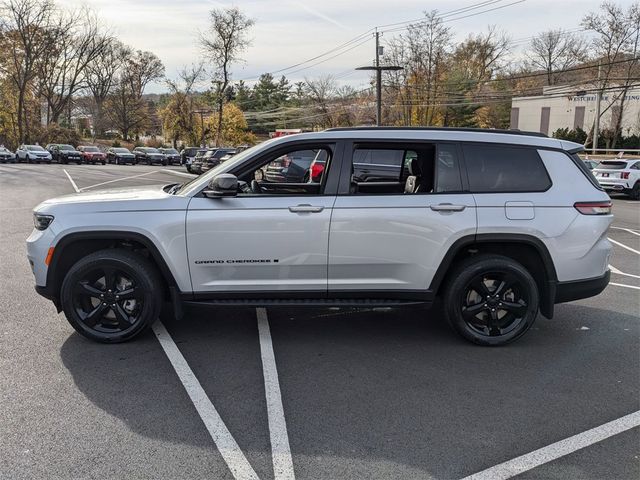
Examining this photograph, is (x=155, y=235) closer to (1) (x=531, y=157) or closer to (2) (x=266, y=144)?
(2) (x=266, y=144)

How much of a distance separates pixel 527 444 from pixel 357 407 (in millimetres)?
1061

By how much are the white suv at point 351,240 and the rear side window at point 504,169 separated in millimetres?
10

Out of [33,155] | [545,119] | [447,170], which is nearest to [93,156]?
[33,155]

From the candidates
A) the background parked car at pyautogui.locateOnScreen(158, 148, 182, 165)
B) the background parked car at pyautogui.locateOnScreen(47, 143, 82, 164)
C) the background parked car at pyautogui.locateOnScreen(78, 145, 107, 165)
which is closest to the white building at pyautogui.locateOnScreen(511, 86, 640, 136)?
the background parked car at pyautogui.locateOnScreen(158, 148, 182, 165)

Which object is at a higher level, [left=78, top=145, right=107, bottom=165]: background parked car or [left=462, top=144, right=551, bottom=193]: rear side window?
[left=462, top=144, right=551, bottom=193]: rear side window

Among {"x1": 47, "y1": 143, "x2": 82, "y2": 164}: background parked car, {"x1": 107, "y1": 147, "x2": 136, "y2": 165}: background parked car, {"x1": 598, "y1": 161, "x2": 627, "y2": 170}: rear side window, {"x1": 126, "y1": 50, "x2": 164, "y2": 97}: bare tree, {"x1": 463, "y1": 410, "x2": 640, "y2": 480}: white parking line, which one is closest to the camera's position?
{"x1": 463, "y1": 410, "x2": 640, "y2": 480}: white parking line

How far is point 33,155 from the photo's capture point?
145 ft

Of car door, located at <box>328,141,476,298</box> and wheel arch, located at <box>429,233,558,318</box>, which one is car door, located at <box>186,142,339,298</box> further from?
wheel arch, located at <box>429,233,558,318</box>

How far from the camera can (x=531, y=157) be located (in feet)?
15.2

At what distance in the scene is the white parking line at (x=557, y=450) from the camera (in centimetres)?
291

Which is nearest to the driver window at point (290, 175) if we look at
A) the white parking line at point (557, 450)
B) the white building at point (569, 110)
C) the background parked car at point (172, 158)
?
the white parking line at point (557, 450)

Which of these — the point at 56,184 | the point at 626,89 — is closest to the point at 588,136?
the point at 626,89

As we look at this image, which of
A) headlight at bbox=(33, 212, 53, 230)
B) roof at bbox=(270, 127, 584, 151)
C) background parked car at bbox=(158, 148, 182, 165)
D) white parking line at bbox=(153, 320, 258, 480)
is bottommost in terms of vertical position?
background parked car at bbox=(158, 148, 182, 165)

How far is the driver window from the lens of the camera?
4734 mm
